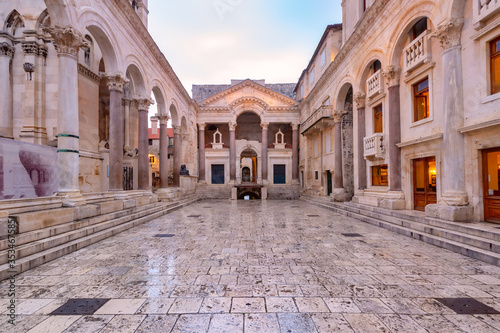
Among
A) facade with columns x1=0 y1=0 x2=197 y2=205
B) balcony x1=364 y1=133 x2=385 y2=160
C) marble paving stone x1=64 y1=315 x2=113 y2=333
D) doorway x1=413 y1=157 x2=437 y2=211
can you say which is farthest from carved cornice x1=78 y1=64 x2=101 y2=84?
doorway x1=413 y1=157 x2=437 y2=211

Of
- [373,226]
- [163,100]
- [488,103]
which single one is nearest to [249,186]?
[163,100]

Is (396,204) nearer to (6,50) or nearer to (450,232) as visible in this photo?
(450,232)

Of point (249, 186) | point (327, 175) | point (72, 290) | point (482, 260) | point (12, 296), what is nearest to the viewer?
point (12, 296)

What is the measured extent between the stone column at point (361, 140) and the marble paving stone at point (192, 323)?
12.6 meters

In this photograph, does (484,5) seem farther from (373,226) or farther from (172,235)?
(172,235)

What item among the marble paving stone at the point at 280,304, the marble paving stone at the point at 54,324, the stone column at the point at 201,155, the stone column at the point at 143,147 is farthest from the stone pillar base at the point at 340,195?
the stone column at the point at 201,155

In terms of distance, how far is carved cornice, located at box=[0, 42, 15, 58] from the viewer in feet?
34.6

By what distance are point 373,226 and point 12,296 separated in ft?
32.3

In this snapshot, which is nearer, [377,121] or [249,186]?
[377,121]

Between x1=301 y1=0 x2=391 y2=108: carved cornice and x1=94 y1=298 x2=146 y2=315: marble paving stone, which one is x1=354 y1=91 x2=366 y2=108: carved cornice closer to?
x1=301 y1=0 x2=391 y2=108: carved cornice

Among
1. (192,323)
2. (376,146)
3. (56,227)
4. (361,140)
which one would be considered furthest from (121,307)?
(361,140)

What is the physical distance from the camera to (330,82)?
18.2 metres

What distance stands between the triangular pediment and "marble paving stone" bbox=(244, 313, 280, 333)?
25.7m

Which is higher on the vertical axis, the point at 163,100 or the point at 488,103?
the point at 163,100
